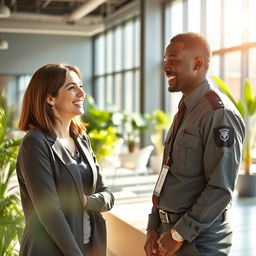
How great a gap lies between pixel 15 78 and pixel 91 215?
16.5m

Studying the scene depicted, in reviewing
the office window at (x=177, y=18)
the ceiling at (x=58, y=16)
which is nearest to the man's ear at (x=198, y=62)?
the office window at (x=177, y=18)

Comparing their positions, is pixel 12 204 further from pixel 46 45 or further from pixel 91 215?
pixel 46 45

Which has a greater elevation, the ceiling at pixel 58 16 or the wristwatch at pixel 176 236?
the ceiling at pixel 58 16

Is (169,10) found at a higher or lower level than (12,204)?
higher

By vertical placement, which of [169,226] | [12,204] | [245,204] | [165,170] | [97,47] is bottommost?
[245,204]

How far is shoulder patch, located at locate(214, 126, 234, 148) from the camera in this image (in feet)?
6.01

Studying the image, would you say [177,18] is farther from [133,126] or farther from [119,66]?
[119,66]

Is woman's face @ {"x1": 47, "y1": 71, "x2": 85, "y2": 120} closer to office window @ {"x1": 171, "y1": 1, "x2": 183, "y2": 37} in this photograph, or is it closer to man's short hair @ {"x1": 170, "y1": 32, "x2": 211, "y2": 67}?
man's short hair @ {"x1": 170, "y1": 32, "x2": 211, "y2": 67}

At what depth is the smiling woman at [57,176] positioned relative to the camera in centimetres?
201

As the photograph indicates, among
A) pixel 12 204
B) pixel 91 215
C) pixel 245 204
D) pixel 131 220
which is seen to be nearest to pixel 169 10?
pixel 245 204

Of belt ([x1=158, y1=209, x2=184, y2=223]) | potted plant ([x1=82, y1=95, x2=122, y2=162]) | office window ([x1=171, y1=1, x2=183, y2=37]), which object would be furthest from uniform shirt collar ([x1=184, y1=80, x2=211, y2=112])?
office window ([x1=171, y1=1, x2=183, y2=37])

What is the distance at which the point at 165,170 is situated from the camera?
203cm

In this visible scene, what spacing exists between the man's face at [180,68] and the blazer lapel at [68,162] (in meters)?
0.56

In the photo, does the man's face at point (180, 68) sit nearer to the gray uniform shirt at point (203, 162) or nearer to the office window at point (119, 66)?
the gray uniform shirt at point (203, 162)
